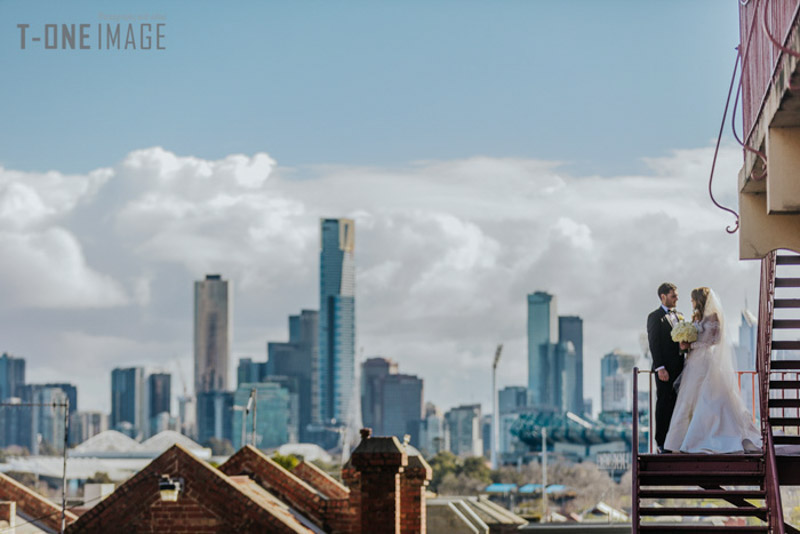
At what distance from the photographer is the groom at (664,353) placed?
1692 cm

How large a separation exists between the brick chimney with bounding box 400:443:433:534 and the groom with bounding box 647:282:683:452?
7.54m

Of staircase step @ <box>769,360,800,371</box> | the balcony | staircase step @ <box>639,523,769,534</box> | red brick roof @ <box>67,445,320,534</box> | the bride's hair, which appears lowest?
red brick roof @ <box>67,445,320,534</box>

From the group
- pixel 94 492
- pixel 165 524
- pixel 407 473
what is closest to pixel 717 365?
pixel 407 473

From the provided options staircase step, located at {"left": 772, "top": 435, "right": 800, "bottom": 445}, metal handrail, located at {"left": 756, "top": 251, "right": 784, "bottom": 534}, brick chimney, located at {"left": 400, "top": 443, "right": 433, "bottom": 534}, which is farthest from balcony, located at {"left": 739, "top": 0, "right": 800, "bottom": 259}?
brick chimney, located at {"left": 400, "top": 443, "right": 433, "bottom": 534}

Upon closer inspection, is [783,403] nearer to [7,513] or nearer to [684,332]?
[684,332]

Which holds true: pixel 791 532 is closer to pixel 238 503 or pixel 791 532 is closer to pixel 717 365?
pixel 717 365

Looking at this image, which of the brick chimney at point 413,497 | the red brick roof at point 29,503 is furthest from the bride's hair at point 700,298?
the red brick roof at point 29,503

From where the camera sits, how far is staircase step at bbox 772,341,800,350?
15711mm

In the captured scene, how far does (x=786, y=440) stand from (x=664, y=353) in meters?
1.72

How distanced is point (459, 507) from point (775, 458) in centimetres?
2879

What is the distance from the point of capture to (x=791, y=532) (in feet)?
52.3

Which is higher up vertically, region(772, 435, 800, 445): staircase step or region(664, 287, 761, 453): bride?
region(664, 287, 761, 453): bride

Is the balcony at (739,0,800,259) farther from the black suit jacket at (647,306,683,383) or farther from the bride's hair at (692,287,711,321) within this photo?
the black suit jacket at (647,306,683,383)

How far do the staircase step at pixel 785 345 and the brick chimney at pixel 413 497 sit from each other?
933 cm
